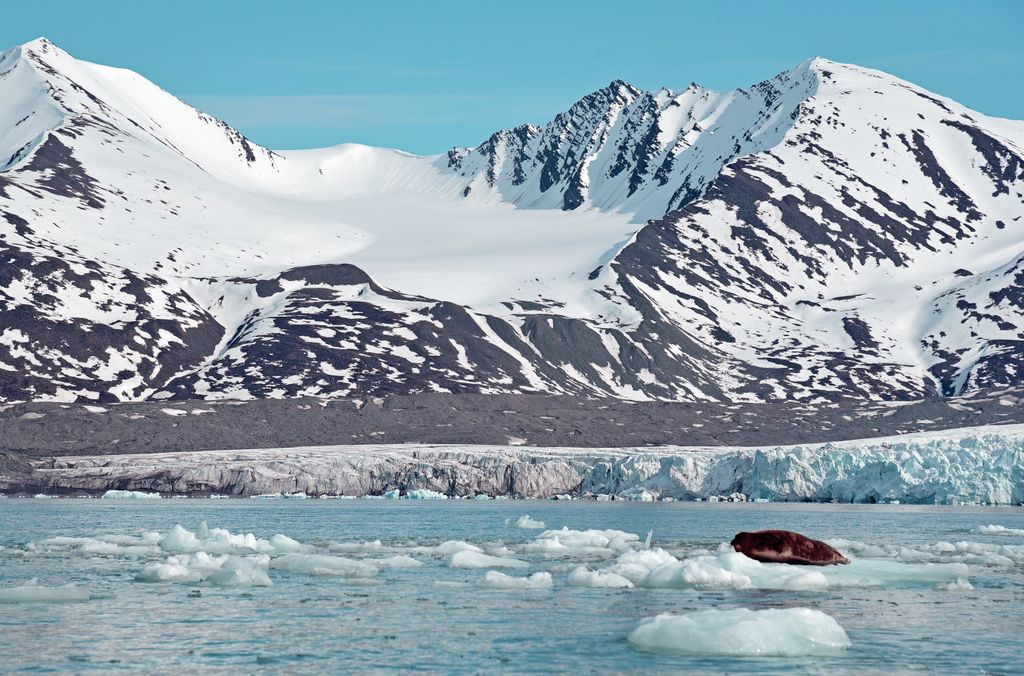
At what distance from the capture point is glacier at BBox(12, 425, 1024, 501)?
134 metres

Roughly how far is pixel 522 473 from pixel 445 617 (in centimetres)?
12279

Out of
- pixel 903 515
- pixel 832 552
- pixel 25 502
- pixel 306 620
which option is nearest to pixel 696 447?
pixel 903 515

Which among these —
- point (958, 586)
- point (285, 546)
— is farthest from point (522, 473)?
point (958, 586)

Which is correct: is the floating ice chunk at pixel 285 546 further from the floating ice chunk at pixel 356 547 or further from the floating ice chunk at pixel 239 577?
the floating ice chunk at pixel 239 577

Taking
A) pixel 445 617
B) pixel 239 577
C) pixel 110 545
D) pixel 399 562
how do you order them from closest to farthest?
pixel 445 617 < pixel 239 577 < pixel 399 562 < pixel 110 545

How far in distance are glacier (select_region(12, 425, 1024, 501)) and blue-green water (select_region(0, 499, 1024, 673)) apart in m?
58.1

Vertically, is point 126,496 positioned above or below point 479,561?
below

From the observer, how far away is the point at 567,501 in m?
156

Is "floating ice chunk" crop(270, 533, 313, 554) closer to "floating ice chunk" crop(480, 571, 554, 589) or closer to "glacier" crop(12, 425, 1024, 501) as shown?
"floating ice chunk" crop(480, 571, 554, 589)

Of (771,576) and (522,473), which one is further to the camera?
(522,473)

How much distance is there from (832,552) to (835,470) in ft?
257

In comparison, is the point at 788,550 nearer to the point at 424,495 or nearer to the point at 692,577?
the point at 692,577

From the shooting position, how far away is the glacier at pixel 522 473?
13350cm

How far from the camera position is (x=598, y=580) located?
162 ft
